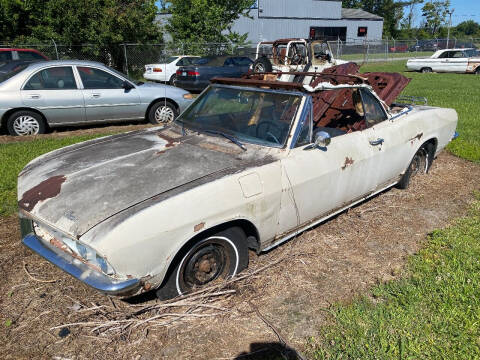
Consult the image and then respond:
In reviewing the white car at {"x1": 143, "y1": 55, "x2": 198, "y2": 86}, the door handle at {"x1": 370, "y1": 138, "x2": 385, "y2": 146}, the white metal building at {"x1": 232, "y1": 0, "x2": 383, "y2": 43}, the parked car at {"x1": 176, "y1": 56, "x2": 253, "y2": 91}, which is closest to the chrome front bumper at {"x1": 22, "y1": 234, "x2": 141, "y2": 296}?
the door handle at {"x1": 370, "y1": 138, "x2": 385, "y2": 146}

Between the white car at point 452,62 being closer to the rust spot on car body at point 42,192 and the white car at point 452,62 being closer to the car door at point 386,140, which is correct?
the car door at point 386,140

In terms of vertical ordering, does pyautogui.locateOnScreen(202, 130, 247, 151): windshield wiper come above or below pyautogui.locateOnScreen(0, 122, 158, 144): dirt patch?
above

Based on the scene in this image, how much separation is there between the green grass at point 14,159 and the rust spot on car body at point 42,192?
182 centimetres

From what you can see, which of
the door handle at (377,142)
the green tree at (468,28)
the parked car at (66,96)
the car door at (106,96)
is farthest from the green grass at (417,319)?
the green tree at (468,28)

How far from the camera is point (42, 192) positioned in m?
3.04

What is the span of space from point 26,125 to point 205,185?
255 inches

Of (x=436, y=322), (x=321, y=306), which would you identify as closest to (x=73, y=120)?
(x=321, y=306)

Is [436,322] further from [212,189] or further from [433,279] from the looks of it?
[212,189]

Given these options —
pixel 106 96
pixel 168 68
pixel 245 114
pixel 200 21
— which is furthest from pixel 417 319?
pixel 200 21

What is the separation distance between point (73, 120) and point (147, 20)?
14187mm

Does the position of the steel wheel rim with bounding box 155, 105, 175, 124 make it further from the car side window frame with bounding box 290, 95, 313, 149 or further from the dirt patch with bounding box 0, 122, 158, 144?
the car side window frame with bounding box 290, 95, 313, 149

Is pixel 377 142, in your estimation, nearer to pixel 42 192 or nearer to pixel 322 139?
pixel 322 139

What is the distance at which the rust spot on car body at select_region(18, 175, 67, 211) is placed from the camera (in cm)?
297

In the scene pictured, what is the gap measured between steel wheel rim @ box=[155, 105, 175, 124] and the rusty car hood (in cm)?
524
